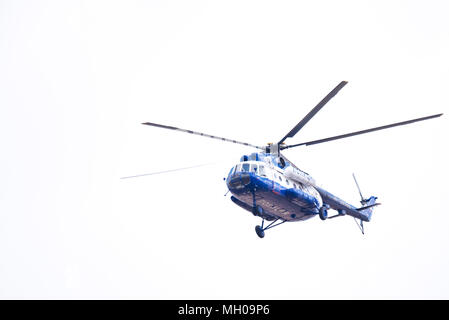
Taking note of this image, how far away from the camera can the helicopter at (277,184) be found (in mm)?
26312

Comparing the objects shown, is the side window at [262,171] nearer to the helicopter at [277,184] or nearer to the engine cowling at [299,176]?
the helicopter at [277,184]

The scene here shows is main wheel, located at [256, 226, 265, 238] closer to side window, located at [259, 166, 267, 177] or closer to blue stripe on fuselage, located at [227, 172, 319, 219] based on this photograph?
blue stripe on fuselage, located at [227, 172, 319, 219]

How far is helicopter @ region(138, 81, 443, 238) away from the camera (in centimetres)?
2631

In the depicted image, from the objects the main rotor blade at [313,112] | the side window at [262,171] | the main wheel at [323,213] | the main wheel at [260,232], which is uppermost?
the main rotor blade at [313,112]

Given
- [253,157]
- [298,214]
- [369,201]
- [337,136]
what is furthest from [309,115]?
[369,201]

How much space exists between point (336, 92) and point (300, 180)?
818cm

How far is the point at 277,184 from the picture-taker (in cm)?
2744

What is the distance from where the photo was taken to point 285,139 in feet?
94.5

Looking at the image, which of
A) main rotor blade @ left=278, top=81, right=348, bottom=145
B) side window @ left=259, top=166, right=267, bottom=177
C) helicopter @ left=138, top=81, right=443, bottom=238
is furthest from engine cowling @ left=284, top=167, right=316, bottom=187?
side window @ left=259, top=166, right=267, bottom=177

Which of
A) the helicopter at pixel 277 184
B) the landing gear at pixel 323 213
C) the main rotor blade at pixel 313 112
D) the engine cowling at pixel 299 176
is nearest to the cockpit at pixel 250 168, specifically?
the helicopter at pixel 277 184

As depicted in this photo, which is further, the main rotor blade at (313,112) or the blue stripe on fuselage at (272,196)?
the blue stripe on fuselage at (272,196)

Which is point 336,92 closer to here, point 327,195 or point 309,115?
point 309,115

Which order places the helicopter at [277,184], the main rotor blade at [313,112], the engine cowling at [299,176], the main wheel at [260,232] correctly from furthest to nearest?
1. the engine cowling at [299,176]
2. the main wheel at [260,232]
3. the helicopter at [277,184]
4. the main rotor blade at [313,112]

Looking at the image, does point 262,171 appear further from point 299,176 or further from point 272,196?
point 299,176
